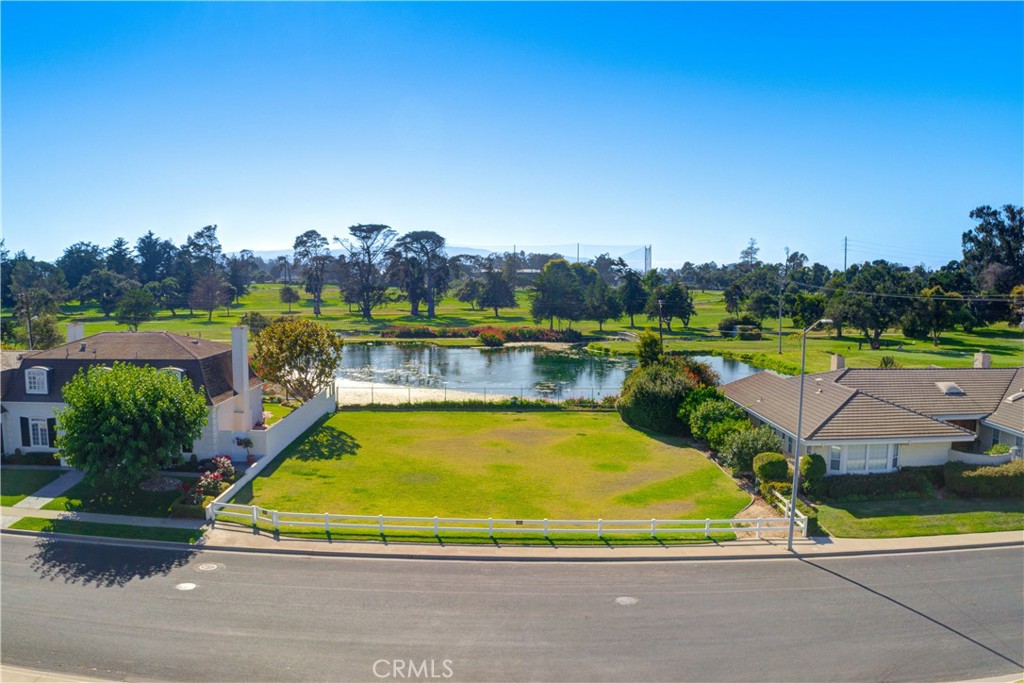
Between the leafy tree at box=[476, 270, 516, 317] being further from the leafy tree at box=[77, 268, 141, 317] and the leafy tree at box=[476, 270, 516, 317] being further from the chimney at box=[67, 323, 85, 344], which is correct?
the chimney at box=[67, 323, 85, 344]

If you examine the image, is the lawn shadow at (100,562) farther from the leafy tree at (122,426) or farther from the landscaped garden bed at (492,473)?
the landscaped garden bed at (492,473)

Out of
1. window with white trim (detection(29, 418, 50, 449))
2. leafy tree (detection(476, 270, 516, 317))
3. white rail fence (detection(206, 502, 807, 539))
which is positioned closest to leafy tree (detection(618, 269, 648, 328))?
leafy tree (detection(476, 270, 516, 317))

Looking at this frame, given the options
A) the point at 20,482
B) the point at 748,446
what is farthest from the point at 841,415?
the point at 20,482

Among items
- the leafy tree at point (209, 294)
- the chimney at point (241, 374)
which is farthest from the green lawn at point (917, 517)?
the leafy tree at point (209, 294)

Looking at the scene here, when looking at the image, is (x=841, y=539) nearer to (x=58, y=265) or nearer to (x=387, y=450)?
(x=387, y=450)

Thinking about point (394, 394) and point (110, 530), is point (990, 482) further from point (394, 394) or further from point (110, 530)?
point (394, 394)
